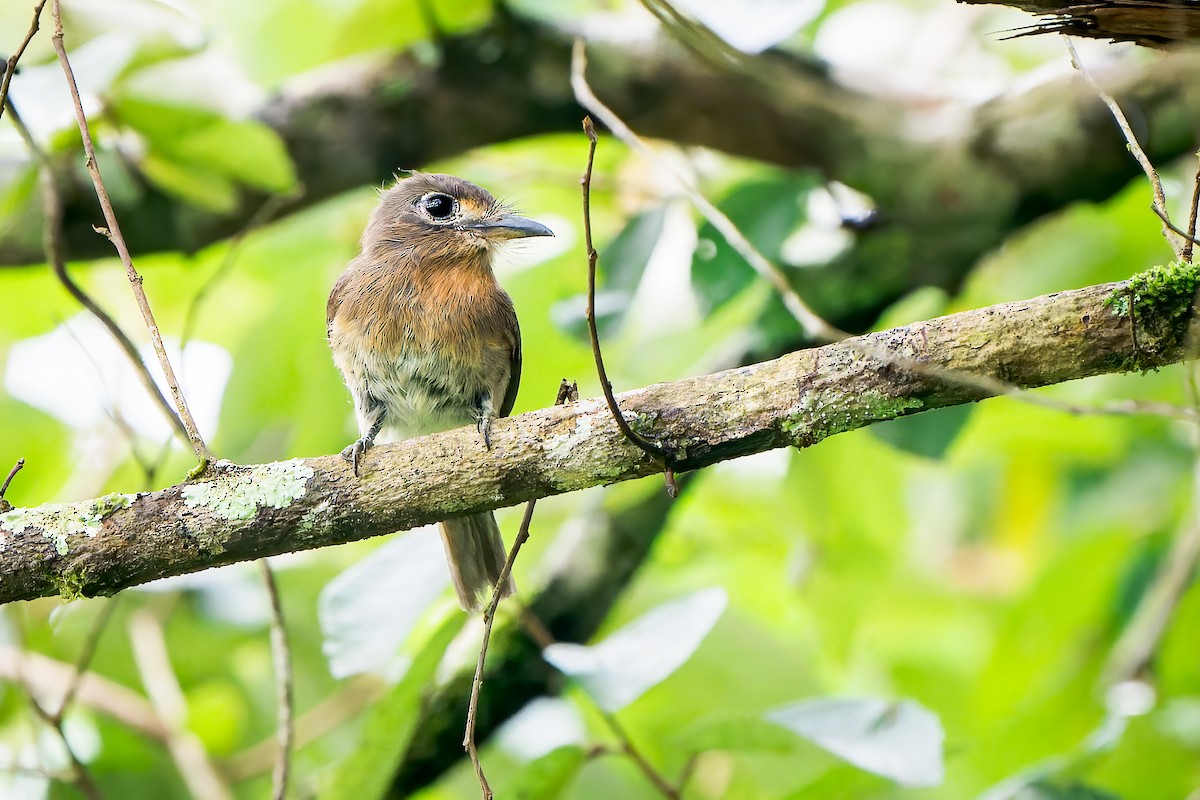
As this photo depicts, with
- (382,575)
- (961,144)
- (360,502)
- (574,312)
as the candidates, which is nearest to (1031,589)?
(961,144)

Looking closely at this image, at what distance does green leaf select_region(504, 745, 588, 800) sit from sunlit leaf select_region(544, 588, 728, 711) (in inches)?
8.1

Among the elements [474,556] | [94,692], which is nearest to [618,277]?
[474,556]

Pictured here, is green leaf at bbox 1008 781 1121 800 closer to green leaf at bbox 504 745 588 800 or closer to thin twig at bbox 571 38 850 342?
green leaf at bbox 504 745 588 800

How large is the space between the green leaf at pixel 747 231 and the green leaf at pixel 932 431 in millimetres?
574

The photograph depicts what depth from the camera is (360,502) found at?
2.17m

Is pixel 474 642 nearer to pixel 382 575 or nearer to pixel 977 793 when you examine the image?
pixel 382 575

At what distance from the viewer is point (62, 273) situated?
2949mm

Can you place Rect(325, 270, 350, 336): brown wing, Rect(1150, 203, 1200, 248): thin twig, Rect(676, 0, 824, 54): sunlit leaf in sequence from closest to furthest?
Rect(1150, 203, 1200, 248): thin twig
Rect(676, 0, 824, 54): sunlit leaf
Rect(325, 270, 350, 336): brown wing

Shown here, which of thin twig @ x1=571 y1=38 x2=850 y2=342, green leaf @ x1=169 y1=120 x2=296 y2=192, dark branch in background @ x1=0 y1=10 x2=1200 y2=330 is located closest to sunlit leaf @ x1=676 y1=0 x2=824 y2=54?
thin twig @ x1=571 y1=38 x2=850 y2=342

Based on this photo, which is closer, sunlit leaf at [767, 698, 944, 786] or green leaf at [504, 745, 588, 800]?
sunlit leaf at [767, 698, 944, 786]

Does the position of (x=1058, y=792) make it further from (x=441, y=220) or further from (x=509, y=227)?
(x=441, y=220)

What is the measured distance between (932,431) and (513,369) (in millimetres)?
1188

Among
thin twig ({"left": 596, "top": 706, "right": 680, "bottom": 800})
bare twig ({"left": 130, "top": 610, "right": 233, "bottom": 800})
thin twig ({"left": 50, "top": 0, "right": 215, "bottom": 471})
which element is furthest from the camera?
bare twig ({"left": 130, "top": 610, "right": 233, "bottom": 800})

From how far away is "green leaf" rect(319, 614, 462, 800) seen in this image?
105 inches
